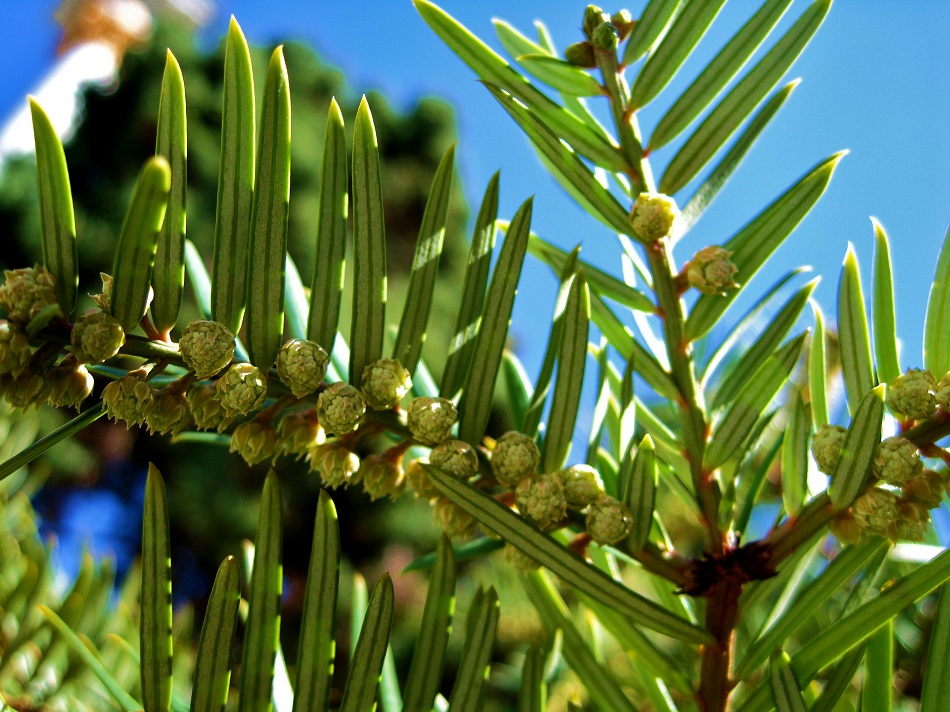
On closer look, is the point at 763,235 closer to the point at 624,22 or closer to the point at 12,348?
the point at 624,22

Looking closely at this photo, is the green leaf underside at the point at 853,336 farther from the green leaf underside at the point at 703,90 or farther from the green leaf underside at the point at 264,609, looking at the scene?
the green leaf underside at the point at 264,609

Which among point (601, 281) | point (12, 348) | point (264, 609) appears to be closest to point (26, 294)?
point (12, 348)

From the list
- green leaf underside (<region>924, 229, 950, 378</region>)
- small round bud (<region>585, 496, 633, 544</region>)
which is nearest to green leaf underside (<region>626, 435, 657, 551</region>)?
small round bud (<region>585, 496, 633, 544</region>)

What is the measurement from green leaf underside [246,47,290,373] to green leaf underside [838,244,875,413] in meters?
0.22

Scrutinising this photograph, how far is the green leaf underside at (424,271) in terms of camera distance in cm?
29

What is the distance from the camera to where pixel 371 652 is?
10.2 inches

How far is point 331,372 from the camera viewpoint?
12.9 inches

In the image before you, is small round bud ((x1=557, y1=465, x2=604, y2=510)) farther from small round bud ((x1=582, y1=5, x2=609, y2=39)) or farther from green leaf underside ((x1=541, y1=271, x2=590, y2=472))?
small round bud ((x1=582, y1=5, x2=609, y2=39))

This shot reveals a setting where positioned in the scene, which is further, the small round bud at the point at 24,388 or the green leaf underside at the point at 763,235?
the green leaf underside at the point at 763,235

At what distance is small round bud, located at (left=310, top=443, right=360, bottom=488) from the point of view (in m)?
0.27

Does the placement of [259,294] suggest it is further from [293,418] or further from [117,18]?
[117,18]

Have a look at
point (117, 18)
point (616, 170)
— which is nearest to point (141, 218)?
point (616, 170)

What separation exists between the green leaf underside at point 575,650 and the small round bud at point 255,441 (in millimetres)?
132

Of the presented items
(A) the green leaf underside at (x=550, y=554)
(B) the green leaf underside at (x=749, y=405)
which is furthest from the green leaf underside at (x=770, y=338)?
(A) the green leaf underside at (x=550, y=554)
